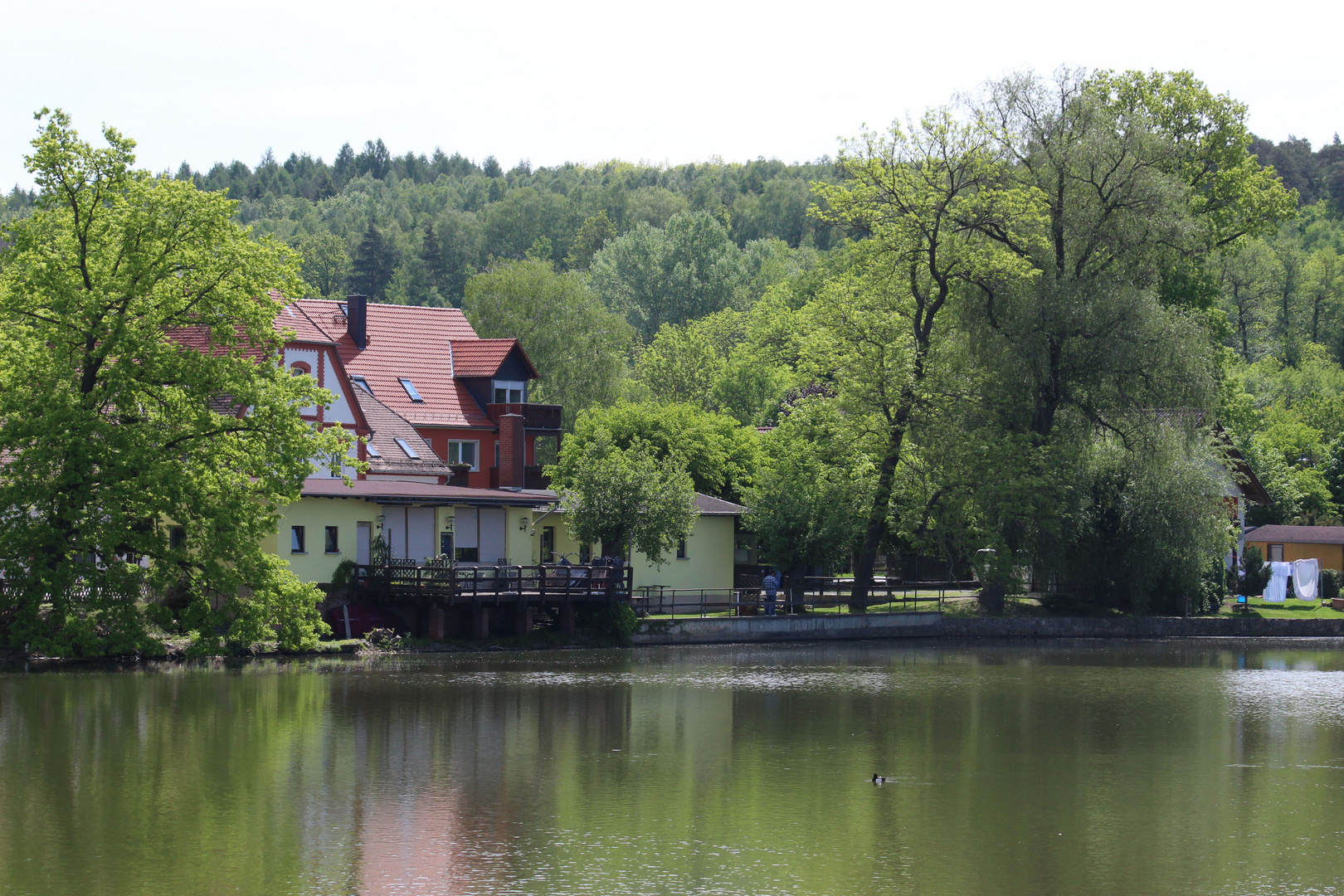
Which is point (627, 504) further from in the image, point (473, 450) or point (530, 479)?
point (473, 450)

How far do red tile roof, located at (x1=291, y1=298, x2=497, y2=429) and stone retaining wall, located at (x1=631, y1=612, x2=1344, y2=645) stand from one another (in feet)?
58.8

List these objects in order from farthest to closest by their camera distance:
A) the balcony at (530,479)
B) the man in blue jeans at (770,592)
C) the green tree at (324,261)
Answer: the green tree at (324,261) → the balcony at (530,479) → the man in blue jeans at (770,592)

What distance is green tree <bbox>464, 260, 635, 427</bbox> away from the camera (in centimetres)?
8188

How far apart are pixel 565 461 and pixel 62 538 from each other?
65.6 ft

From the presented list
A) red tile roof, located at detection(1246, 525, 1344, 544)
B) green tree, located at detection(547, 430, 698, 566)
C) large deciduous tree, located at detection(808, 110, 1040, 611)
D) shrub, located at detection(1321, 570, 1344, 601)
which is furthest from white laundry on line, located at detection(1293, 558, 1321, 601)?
green tree, located at detection(547, 430, 698, 566)

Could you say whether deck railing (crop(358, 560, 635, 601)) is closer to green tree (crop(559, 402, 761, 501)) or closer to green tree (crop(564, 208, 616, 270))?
green tree (crop(559, 402, 761, 501))

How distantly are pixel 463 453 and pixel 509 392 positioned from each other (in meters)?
3.59

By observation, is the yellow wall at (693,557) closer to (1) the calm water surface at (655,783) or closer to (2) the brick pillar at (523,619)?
(2) the brick pillar at (523,619)

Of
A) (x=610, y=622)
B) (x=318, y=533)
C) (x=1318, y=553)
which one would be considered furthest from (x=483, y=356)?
(x=1318, y=553)

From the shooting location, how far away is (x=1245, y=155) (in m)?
58.8

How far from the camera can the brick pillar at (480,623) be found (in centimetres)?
4125

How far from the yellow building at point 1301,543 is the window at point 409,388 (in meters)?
37.3

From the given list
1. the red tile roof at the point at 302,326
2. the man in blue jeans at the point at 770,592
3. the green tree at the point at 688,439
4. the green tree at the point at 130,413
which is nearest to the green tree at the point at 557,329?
the green tree at the point at 688,439

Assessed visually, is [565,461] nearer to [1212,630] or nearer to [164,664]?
[164,664]
